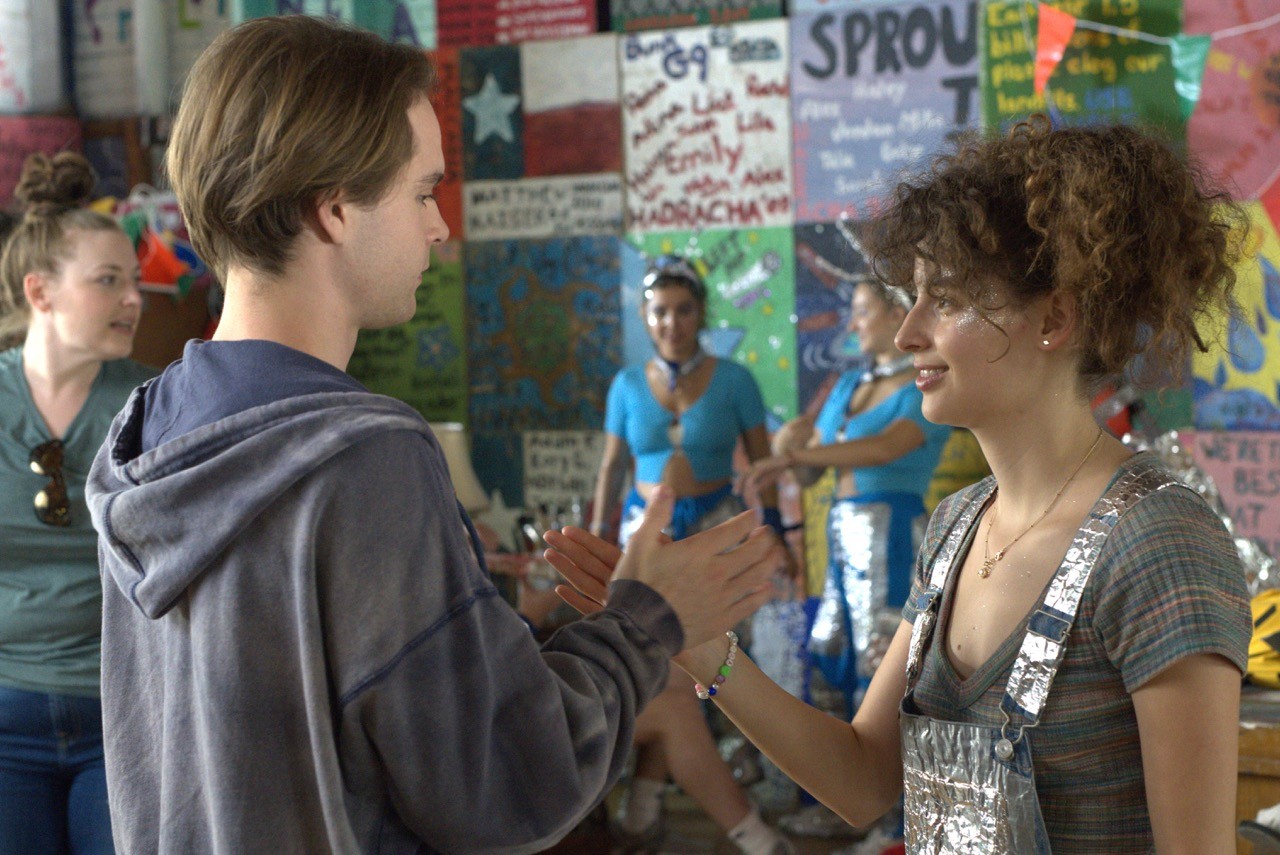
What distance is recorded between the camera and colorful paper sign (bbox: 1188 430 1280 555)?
14.1 ft

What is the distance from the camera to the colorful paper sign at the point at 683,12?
197 inches

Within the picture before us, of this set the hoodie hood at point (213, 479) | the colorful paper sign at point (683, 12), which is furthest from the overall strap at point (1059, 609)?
the colorful paper sign at point (683, 12)

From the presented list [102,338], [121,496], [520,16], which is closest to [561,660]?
[121,496]

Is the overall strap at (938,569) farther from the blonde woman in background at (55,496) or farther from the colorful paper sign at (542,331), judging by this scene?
the colorful paper sign at (542,331)

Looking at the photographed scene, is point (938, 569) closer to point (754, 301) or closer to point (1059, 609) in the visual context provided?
point (1059, 609)

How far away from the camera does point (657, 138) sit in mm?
5238

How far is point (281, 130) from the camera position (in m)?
1.07

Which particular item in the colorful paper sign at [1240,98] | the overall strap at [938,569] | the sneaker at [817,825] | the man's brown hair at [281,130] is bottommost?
the sneaker at [817,825]

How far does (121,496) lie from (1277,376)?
412cm

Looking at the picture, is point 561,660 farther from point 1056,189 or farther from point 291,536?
point 1056,189

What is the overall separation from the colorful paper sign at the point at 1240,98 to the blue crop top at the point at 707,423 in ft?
5.58

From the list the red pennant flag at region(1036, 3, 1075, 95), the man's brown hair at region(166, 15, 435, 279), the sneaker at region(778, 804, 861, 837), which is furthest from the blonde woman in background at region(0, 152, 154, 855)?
the red pennant flag at region(1036, 3, 1075, 95)

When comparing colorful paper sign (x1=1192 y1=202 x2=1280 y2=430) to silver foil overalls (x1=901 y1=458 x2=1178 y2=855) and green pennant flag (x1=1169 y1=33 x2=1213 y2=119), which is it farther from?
silver foil overalls (x1=901 y1=458 x2=1178 y2=855)

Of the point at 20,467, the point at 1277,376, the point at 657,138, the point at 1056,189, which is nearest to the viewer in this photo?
the point at 1056,189
